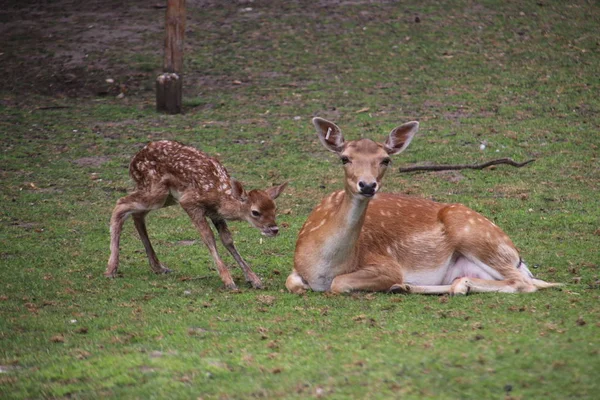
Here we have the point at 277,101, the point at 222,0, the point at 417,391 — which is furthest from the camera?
the point at 222,0

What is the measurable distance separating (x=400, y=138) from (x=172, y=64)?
8.12m

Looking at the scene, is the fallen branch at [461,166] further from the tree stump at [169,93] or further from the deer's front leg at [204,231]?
the deer's front leg at [204,231]

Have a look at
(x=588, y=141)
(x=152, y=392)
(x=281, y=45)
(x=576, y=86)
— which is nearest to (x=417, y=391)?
(x=152, y=392)

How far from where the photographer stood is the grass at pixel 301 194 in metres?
5.50

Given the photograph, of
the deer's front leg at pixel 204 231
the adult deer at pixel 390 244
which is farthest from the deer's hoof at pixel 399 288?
the deer's front leg at pixel 204 231

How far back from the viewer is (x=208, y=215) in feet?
28.5

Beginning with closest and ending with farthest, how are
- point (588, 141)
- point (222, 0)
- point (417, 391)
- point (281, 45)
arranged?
1. point (417, 391)
2. point (588, 141)
3. point (281, 45)
4. point (222, 0)

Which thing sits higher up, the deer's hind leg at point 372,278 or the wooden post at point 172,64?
the deer's hind leg at point 372,278

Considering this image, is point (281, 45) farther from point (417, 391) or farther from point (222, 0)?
point (417, 391)

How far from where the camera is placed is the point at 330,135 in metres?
8.15

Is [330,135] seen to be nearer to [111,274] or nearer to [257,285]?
[257,285]

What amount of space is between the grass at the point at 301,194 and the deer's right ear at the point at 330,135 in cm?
129

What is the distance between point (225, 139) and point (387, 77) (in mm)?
4085

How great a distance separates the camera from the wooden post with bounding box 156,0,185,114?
15281 millimetres
